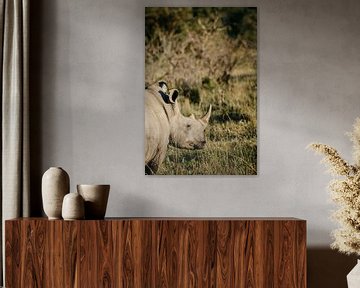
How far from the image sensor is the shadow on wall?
375 centimetres

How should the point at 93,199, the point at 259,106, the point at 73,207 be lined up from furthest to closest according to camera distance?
1. the point at 259,106
2. the point at 93,199
3. the point at 73,207

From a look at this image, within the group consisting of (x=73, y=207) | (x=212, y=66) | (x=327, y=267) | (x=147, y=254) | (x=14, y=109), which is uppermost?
(x=212, y=66)

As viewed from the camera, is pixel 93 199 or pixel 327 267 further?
pixel 327 267

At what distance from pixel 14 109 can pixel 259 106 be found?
1.55 meters

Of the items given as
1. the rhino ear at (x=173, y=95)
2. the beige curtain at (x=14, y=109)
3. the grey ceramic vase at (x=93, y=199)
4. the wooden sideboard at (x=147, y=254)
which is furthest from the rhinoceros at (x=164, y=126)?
the beige curtain at (x=14, y=109)

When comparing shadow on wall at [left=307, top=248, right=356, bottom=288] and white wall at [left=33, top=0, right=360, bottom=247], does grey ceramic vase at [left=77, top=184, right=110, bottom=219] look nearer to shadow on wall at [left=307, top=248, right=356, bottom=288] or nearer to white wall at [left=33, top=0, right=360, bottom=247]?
white wall at [left=33, top=0, right=360, bottom=247]

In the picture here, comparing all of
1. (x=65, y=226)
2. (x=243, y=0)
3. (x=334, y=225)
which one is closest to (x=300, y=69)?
(x=243, y=0)

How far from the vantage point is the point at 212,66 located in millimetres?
3797

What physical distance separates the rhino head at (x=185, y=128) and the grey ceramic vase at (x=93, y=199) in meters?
0.62

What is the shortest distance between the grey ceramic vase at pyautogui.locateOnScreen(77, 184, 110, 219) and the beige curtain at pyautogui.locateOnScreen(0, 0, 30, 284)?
19.4 inches

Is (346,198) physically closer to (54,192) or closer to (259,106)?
(259,106)

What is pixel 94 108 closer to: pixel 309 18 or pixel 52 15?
pixel 52 15

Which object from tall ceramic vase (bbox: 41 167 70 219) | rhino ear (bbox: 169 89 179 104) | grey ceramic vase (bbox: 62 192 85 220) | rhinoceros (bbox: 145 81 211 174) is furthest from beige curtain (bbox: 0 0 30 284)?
rhino ear (bbox: 169 89 179 104)

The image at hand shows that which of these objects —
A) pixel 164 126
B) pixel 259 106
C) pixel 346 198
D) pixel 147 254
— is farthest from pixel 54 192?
pixel 346 198
